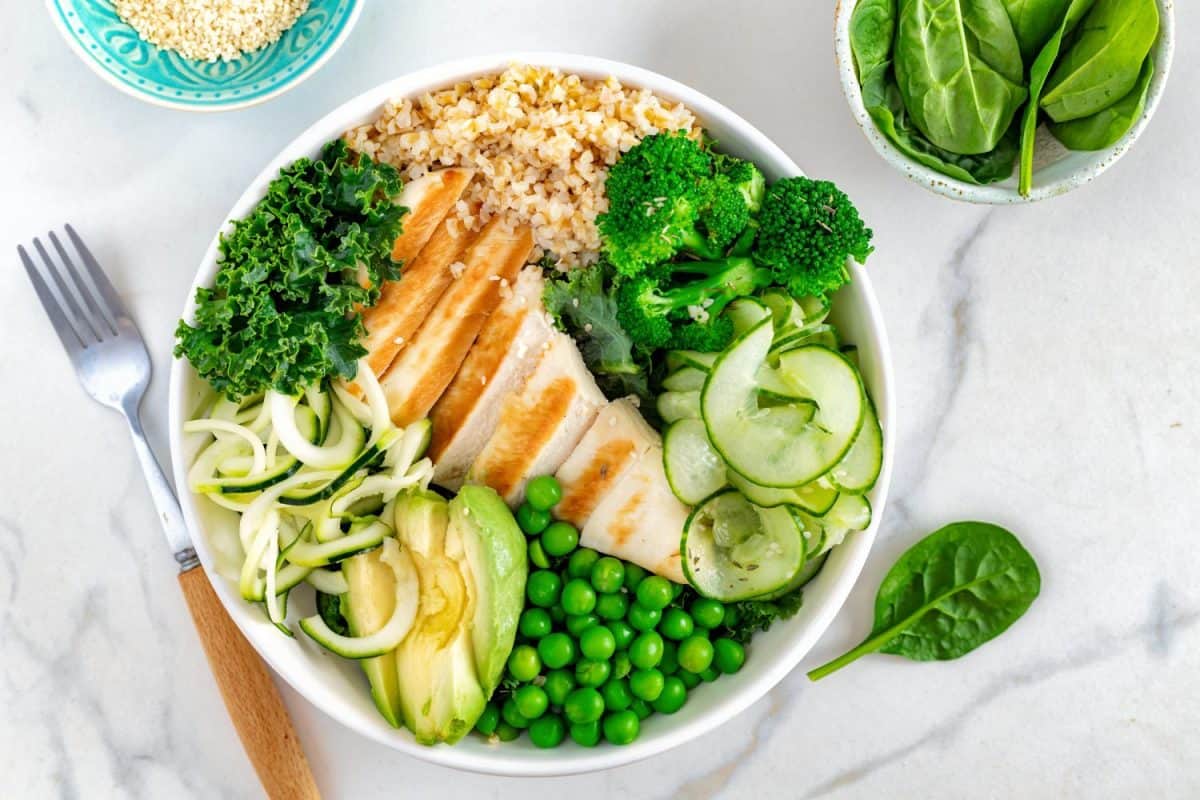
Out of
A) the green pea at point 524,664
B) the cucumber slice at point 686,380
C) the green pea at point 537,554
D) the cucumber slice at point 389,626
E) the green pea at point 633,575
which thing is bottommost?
the green pea at point 524,664

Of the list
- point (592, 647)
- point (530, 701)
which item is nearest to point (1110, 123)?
point (592, 647)

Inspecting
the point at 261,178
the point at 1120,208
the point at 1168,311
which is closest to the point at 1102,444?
the point at 1168,311

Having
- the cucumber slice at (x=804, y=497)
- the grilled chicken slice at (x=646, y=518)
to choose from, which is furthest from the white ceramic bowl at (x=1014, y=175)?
the grilled chicken slice at (x=646, y=518)

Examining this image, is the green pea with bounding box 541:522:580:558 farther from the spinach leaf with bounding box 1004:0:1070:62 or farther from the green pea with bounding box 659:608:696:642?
the spinach leaf with bounding box 1004:0:1070:62

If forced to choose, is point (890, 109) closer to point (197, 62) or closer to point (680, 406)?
point (680, 406)

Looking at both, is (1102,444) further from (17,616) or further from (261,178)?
(17,616)

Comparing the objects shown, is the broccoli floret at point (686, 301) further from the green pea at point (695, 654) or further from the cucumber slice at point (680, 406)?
the green pea at point (695, 654)
